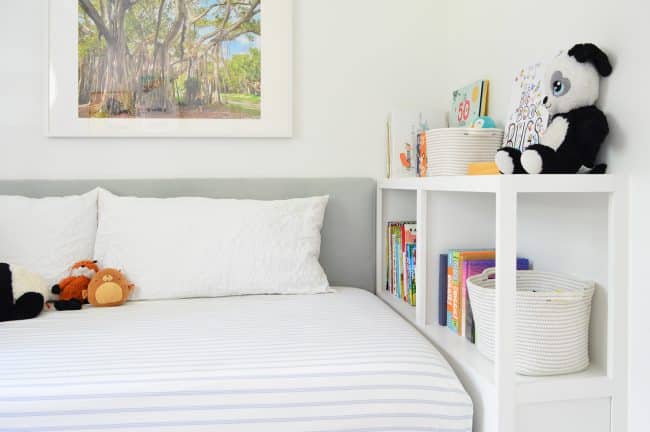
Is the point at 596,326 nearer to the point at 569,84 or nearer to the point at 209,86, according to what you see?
the point at 569,84

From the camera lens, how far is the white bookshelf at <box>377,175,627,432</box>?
1.04 metres

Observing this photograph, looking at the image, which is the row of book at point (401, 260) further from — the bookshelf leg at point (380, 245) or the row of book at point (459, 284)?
the row of book at point (459, 284)

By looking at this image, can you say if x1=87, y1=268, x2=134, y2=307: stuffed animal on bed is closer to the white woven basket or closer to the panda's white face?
the white woven basket

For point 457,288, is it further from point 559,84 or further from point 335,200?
point 335,200

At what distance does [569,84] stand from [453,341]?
713 millimetres

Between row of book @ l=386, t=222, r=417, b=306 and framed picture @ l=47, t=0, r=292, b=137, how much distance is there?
61 centimetres

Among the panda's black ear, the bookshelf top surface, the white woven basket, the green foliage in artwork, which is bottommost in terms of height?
the white woven basket

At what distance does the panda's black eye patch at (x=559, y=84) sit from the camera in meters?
1.17

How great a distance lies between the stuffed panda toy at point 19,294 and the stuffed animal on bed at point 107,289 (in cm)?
14

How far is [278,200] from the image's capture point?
1994 mm

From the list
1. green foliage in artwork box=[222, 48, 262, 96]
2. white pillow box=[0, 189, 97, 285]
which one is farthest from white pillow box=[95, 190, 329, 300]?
green foliage in artwork box=[222, 48, 262, 96]

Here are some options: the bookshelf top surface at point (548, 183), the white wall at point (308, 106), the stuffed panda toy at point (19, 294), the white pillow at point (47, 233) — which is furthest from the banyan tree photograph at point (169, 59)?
the bookshelf top surface at point (548, 183)

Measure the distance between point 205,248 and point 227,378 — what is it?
79 centimetres

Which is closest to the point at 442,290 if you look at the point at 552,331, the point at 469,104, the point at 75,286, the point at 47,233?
the point at 552,331
